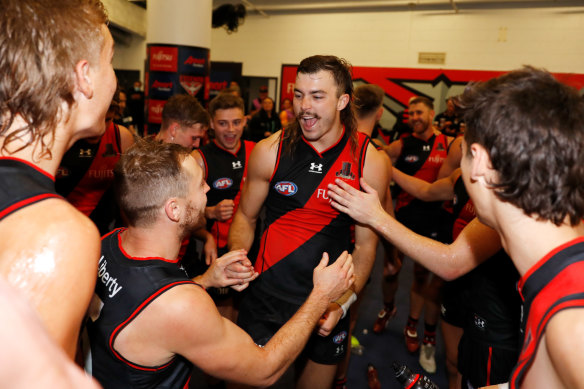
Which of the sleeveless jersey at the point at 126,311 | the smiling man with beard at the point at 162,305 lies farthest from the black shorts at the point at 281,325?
the sleeveless jersey at the point at 126,311

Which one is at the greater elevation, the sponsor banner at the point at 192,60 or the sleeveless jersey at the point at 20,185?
the sponsor banner at the point at 192,60

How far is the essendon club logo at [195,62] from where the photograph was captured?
589 cm

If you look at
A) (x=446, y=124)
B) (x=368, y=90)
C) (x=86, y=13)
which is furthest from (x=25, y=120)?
(x=446, y=124)

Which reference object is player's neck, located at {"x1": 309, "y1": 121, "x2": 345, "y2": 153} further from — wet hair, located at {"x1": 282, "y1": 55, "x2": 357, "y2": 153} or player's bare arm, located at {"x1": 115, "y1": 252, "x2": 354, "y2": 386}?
player's bare arm, located at {"x1": 115, "y1": 252, "x2": 354, "y2": 386}

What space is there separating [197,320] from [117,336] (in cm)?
29

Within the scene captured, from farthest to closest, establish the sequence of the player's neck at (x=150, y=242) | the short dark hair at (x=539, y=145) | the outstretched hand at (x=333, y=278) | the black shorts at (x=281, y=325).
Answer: the black shorts at (x=281, y=325), the outstretched hand at (x=333, y=278), the player's neck at (x=150, y=242), the short dark hair at (x=539, y=145)

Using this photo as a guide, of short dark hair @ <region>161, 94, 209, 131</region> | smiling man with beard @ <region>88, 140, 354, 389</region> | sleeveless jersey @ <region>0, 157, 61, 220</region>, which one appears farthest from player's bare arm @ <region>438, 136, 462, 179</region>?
sleeveless jersey @ <region>0, 157, 61, 220</region>

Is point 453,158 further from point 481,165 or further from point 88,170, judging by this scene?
point 88,170

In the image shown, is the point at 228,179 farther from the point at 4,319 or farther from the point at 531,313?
the point at 4,319

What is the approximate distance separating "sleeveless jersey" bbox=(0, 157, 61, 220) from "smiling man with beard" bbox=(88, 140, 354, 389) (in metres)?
0.58

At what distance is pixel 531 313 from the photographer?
110cm

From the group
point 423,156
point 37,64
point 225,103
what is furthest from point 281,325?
point 423,156

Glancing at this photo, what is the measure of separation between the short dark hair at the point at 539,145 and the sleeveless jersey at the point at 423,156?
371 centimetres

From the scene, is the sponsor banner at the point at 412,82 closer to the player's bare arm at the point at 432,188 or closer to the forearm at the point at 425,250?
the player's bare arm at the point at 432,188
